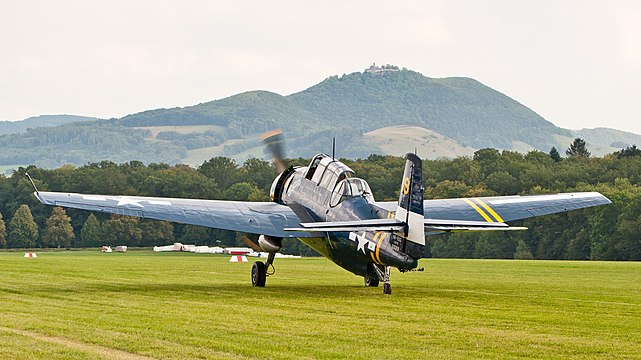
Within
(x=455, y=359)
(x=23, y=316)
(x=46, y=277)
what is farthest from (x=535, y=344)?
(x=46, y=277)

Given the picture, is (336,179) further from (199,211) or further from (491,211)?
(491,211)

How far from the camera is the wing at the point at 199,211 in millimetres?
26375

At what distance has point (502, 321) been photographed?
18500 mm

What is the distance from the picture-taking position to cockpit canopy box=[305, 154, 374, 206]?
25922 millimetres

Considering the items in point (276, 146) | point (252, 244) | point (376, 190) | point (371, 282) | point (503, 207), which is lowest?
point (371, 282)

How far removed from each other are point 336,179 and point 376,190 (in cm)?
8791

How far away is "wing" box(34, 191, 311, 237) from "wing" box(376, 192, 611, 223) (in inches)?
122

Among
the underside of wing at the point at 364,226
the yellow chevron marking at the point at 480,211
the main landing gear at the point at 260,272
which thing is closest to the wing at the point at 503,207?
the yellow chevron marking at the point at 480,211

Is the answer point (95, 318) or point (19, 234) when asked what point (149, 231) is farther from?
point (95, 318)

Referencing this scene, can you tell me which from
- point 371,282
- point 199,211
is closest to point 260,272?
point 199,211

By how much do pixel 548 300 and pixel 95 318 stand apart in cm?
1008

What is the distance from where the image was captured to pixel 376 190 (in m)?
114

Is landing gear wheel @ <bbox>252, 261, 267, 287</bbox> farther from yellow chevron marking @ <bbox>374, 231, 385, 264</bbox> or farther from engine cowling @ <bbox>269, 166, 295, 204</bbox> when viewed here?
yellow chevron marking @ <bbox>374, 231, 385, 264</bbox>

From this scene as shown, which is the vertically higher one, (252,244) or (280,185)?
(280,185)
